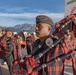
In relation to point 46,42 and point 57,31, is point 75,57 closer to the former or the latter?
point 46,42

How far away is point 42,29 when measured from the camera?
2.94m

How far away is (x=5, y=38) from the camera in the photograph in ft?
24.9

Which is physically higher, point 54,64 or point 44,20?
point 44,20

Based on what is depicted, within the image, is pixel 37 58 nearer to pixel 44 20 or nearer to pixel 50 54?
pixel 50 54

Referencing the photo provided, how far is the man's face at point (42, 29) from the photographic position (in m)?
2.93

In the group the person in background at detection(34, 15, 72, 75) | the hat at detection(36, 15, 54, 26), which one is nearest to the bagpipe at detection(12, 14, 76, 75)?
the person in background at detection(34, 15, 72, 75)

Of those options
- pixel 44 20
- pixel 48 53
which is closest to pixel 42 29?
pixel 44 20

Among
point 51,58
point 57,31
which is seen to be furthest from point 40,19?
point 51,58

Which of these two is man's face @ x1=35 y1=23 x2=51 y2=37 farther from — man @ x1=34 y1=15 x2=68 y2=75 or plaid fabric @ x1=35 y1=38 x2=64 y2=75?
plaid fabric @ x1=35 y1=38 x2=64 y2=75

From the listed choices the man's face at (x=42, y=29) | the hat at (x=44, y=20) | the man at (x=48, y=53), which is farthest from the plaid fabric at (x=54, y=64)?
the hat at (x=44, y=20)

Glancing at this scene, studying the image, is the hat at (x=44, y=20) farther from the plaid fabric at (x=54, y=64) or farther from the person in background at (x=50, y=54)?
the plaid fabric at (x=54, y=64)

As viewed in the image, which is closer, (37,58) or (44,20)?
(37,58)

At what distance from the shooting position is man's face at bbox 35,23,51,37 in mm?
2926

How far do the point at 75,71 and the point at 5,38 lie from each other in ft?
16.5
